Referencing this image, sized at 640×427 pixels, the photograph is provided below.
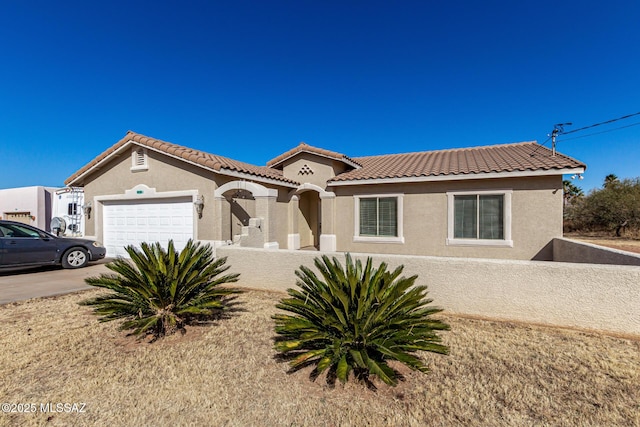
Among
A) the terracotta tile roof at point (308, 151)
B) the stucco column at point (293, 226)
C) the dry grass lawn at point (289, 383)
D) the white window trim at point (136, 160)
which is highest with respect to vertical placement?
the terracotta tile roof at point (308, 151)

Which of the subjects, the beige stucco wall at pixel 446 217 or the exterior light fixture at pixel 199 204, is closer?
the beige stucco wall at pixel 446 217

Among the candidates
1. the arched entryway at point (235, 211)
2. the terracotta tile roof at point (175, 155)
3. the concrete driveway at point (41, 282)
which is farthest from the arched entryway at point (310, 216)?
the concrete driveway at point (41, 282)

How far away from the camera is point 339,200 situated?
42.2ft

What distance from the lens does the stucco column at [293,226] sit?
44.8 ft

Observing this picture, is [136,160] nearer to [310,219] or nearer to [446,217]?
[310,219]

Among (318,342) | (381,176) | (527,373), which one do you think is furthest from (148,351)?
(381,176)

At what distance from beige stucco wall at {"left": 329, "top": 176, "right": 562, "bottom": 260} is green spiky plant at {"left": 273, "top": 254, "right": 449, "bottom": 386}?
7404 millimetres

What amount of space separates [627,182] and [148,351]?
119 feet

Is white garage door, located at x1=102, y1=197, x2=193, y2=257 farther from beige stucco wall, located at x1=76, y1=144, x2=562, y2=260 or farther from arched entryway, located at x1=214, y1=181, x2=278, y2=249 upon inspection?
arched entryway, located at x1=214, y1=181, x2=278, y2=249

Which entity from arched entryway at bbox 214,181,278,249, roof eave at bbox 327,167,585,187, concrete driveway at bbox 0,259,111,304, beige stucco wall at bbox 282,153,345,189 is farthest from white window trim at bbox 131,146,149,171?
roof eave at bbox 327,167,585,187

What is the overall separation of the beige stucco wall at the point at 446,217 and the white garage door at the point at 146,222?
610 cm

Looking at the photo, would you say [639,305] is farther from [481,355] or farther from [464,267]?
[481,355]

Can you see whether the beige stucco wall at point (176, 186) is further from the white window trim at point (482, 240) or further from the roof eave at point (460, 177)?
the white window trim at point (482, 240)

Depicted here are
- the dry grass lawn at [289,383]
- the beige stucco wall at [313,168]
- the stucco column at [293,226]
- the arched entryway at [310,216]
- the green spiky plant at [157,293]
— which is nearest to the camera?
the dry grass lawn at [289,383]
